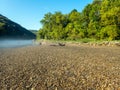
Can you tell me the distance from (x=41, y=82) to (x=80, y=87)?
274 cm

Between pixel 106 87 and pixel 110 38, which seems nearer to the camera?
pixel 106 87

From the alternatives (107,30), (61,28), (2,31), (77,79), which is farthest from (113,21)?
(2,31)

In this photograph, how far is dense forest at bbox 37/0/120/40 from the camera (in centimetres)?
6681

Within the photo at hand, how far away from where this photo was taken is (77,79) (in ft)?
48.9

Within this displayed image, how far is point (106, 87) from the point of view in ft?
42.5

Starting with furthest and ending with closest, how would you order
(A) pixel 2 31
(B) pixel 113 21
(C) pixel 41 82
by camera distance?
1. (A) pixel 2 31
2. (B) pixel 113 21
3. (C) pixel 41 82

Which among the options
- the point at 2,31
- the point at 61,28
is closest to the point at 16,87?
the point at 61,28

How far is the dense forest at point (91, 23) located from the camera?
66.8 metres

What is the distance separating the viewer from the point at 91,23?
7819 centimetres

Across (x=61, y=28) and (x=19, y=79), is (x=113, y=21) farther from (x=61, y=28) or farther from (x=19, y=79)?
(x=19, y=79)

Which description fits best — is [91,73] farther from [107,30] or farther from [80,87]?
[107,30]

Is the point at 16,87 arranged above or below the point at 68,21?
below

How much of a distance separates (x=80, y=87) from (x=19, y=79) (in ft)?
14.5

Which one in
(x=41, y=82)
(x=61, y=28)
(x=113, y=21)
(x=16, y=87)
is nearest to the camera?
(x=16, y=87)
